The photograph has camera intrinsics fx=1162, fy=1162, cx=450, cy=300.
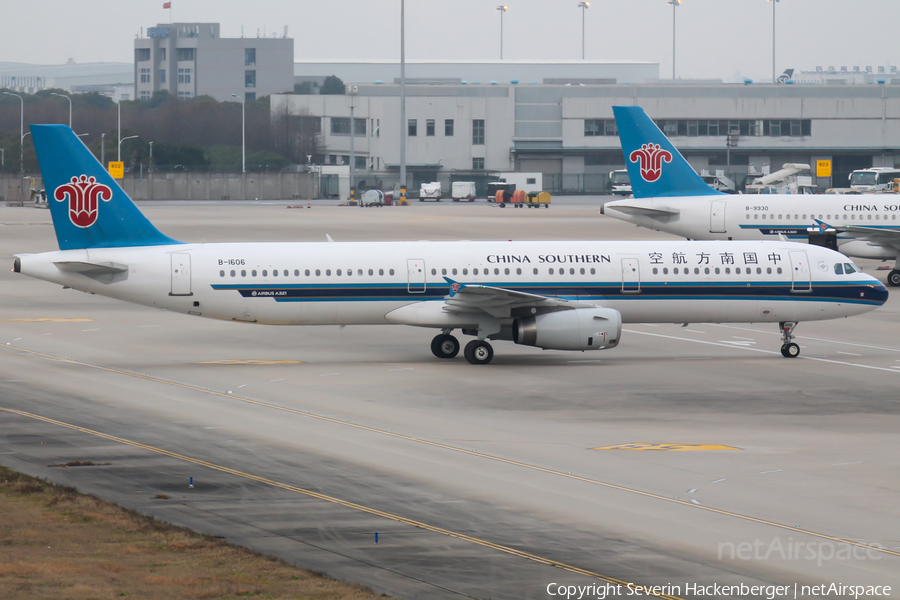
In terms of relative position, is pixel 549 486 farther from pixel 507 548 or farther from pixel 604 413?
pixel 604 413

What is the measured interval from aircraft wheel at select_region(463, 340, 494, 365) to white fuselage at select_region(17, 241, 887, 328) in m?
0.65

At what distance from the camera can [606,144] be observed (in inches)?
6368

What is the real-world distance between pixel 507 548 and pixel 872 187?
331 ft

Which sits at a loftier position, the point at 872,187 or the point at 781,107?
the point at 781,107

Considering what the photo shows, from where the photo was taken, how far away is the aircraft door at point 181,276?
1320 inches

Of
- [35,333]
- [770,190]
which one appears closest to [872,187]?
[770,190]

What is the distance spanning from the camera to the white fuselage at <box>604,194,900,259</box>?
5981 centimetres

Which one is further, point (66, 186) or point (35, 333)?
point (35, 333)

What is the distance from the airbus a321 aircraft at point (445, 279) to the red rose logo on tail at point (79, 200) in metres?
0.03

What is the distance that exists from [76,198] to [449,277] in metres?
11.1

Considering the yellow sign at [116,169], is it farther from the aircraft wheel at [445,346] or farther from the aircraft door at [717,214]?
the aircraft wheel at [445,346]

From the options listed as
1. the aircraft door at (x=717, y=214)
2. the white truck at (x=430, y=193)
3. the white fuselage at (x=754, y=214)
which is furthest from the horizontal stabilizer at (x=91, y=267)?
the white truck at (x=430, y=193)

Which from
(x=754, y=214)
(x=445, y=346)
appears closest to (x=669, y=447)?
(x=445, y=346)

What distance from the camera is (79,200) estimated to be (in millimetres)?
33812
